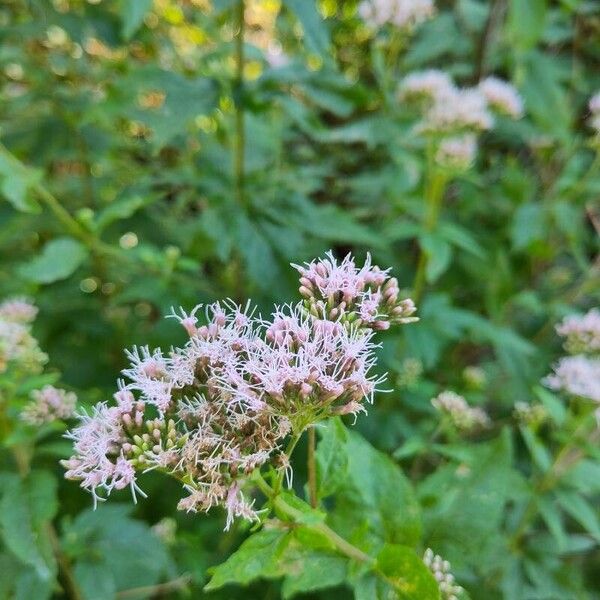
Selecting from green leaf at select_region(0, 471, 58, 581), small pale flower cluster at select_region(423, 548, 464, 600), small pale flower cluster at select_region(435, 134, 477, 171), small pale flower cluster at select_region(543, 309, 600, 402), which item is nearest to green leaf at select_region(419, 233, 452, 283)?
small pale flower cluster at select_region(435, 134, 477, 171)

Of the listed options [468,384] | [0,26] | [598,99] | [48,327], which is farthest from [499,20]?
[48,327]

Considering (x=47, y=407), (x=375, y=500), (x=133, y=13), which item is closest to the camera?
(x=375, y=500)

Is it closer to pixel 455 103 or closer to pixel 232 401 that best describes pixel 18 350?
pixel 232 401

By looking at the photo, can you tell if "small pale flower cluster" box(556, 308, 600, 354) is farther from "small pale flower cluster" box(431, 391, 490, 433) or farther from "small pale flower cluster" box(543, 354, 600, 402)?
"small pale flower cluster" box(431, 391, 490, 433)

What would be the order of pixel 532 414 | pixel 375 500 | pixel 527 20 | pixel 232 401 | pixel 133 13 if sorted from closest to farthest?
pixel 232 401
pixel 375 500
pixel 133 13
pixel 527 20
pixel 532 414

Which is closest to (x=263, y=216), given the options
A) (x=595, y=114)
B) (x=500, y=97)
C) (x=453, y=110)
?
(x=453, y=110)

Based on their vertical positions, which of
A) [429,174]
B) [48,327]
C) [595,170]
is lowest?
[48,327]

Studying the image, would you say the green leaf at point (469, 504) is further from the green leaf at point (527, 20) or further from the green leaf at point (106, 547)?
the green leaf at point (527, 20)

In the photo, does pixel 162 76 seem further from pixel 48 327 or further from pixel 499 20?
pixel 499 20

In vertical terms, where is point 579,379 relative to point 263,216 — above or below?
below
